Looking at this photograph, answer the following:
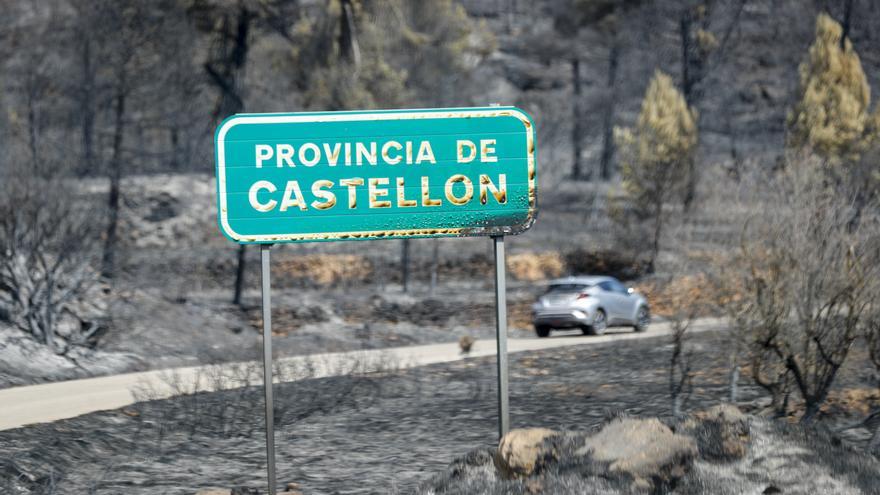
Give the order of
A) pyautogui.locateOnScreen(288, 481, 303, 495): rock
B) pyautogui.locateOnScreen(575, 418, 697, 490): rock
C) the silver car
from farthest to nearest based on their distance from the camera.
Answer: the silver car < pyautogui.locateOnScreen(288, 481, 303, 495): rock < pyautogui.locateOnScreen(575, 418, 697, 490): rock

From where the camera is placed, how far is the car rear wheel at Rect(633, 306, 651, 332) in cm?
2630

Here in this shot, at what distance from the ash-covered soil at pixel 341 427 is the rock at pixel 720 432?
704 mm

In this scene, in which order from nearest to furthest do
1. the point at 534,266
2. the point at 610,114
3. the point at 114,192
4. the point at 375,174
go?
the point at 375,174 < the point at 114,192 < the point at 534,266 < the point at 610,114

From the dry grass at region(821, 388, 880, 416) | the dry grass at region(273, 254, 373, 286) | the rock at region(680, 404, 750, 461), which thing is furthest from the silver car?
the rock at region(680, 404, 750, 461)

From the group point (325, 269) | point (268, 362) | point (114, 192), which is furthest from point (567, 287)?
point (268, 362)

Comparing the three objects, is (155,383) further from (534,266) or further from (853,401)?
(534,266)

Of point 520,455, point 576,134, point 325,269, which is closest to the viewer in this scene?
point 520,455

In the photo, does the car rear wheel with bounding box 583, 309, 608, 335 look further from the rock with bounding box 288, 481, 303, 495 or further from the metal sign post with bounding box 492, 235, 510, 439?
the metal sign post with bounding box 492, 235, 510, 439

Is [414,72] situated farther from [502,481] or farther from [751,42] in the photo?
[751,42]

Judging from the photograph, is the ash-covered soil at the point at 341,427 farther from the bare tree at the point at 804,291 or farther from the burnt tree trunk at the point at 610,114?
the burnt tree trunk at the point at 610,114

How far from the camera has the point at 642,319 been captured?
87.0 ft

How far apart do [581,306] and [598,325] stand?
28.2 inches

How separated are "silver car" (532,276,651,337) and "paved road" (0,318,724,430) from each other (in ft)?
7.31

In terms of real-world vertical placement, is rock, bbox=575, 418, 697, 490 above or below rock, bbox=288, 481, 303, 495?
above
